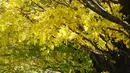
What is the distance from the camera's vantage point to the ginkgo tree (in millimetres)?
5773

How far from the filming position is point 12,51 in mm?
12695

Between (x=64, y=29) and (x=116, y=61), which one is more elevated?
(x=64, y=29)

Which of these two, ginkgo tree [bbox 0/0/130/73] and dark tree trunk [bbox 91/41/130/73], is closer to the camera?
ginkgo tree [bbox 0/0/130/73]

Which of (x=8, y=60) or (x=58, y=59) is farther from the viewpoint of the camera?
(x=8, y=60)

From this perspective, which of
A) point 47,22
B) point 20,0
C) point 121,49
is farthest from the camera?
point 121,49

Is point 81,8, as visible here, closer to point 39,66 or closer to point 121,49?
point 121,49

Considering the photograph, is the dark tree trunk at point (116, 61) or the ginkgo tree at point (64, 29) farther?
the dark tree trunk at point (116, 61)

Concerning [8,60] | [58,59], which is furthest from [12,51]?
[58,59]

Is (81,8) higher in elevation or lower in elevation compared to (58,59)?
higher

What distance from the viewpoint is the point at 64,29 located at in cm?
538

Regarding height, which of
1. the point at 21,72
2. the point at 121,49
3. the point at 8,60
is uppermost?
the point at 121,49

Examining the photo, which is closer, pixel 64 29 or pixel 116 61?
pixel 64 29

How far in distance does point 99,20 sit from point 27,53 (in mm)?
6659

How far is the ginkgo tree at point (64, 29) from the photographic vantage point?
227 inches
